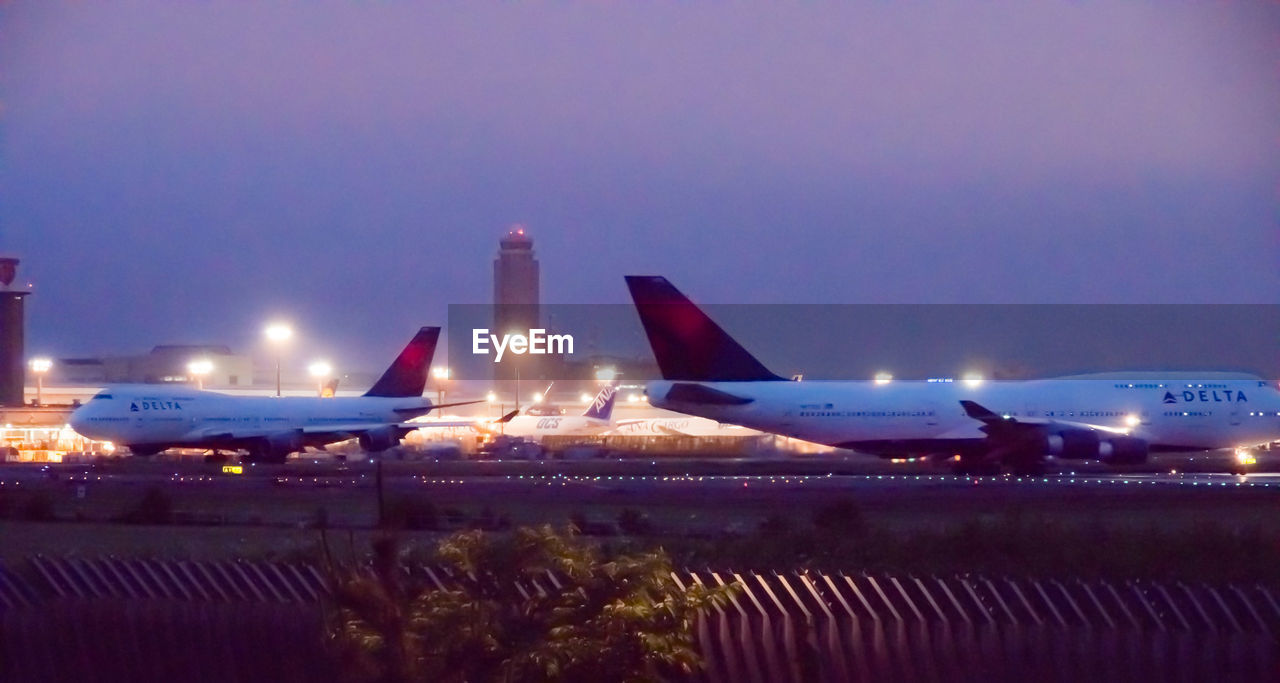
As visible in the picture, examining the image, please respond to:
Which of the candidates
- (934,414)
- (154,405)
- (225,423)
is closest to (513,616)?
(934,414)

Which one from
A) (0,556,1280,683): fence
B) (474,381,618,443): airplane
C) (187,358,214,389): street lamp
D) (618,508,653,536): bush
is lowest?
(0,556,1280,683): fence

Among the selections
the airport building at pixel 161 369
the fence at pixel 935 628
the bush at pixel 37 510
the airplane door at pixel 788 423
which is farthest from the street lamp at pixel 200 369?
the fence at pixel 935 628

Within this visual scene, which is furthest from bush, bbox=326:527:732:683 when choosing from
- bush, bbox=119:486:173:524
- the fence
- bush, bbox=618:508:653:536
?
bush, bbox=119:486:173:524

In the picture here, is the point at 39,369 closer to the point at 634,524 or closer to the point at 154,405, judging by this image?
the point at 154,405

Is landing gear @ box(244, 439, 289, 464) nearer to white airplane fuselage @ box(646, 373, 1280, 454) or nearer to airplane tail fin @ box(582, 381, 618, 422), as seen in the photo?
white airplane fuselage @ box(646, 373, 1280, 454)

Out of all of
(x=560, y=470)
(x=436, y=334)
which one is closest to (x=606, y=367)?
(x=436, y=334)

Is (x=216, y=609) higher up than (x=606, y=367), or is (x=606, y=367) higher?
(x=606, y=367)

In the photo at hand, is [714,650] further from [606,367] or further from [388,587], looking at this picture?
[606,367]
